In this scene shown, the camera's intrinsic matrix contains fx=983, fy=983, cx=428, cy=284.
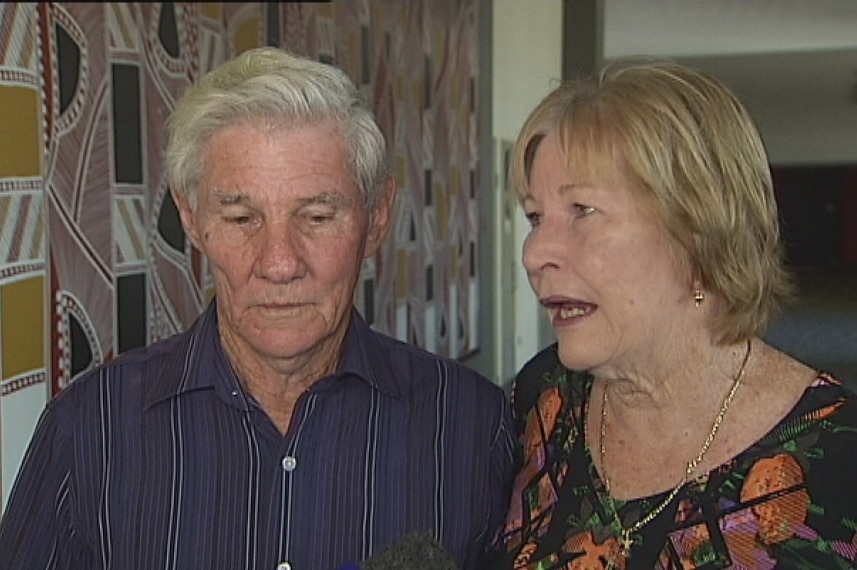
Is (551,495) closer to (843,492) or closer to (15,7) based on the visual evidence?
(843,492)

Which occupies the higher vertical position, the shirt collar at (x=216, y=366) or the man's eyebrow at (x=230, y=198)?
the man's eyebrow at (x=230, y=198)

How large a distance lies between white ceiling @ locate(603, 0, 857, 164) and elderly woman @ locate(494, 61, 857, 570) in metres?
0.29

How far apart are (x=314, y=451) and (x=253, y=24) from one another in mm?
1556

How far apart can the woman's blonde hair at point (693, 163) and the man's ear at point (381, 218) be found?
19 centimetres

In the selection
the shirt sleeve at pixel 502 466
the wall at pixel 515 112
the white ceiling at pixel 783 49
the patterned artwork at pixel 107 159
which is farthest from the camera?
the patterned artwork at pixel 107 159

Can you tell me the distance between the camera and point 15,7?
161 cm

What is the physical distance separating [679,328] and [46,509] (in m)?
0.70

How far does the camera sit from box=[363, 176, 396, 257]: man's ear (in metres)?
1.12

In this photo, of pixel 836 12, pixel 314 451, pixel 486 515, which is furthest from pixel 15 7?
pixel 836 12

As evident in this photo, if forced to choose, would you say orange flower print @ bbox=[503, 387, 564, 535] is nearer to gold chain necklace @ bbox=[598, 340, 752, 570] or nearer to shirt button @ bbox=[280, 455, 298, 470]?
gold chain necklace @ bbox=[598, 340, 752, 570]

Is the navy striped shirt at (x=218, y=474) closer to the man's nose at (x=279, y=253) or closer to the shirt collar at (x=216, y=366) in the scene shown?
the shirt collar at (x=216, y=366)

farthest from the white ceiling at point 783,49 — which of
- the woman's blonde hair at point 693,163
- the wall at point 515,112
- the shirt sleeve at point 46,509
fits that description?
the shirt sleeve at point 46,509

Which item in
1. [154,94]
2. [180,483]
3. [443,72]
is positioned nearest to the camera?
[180,483]

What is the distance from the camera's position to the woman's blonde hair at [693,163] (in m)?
0.97
